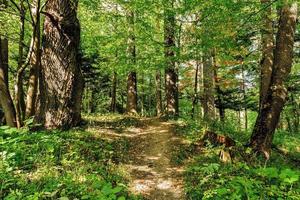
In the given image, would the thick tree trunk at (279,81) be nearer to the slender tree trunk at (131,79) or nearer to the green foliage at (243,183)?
the green foliage at (243,183)

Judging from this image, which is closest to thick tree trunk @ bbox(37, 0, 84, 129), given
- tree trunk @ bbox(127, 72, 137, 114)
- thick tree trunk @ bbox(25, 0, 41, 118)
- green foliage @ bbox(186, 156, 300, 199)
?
thick tree trunk @ bbox(25, 0, 41, 118)

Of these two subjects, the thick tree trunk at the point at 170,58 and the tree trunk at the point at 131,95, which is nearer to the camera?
the thick tree trunk at the point at 170,58

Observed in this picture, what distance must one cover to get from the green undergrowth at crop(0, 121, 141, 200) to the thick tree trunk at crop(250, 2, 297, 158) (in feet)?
12.7

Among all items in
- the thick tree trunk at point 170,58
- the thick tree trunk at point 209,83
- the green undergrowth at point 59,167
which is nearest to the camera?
the green undergrowth at point 59,167

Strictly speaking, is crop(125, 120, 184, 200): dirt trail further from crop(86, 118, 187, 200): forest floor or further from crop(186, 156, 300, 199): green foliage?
crop(186, 156, 300, 199): green foliage

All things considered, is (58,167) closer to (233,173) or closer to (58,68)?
(58,68)

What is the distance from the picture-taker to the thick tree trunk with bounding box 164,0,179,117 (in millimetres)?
11088

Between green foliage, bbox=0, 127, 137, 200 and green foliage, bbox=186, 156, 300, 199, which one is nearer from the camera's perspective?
green foliage, bbox=0, 127, 137, 200

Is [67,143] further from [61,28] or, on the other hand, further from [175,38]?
[175,38]

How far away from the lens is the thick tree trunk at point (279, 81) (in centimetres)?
776

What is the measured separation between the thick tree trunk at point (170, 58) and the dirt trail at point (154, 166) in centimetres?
333

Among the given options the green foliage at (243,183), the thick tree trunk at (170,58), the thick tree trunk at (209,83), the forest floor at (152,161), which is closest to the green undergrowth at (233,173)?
the green foliage at (243,183)

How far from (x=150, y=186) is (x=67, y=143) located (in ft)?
7.19

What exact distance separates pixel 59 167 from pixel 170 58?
282 inches
